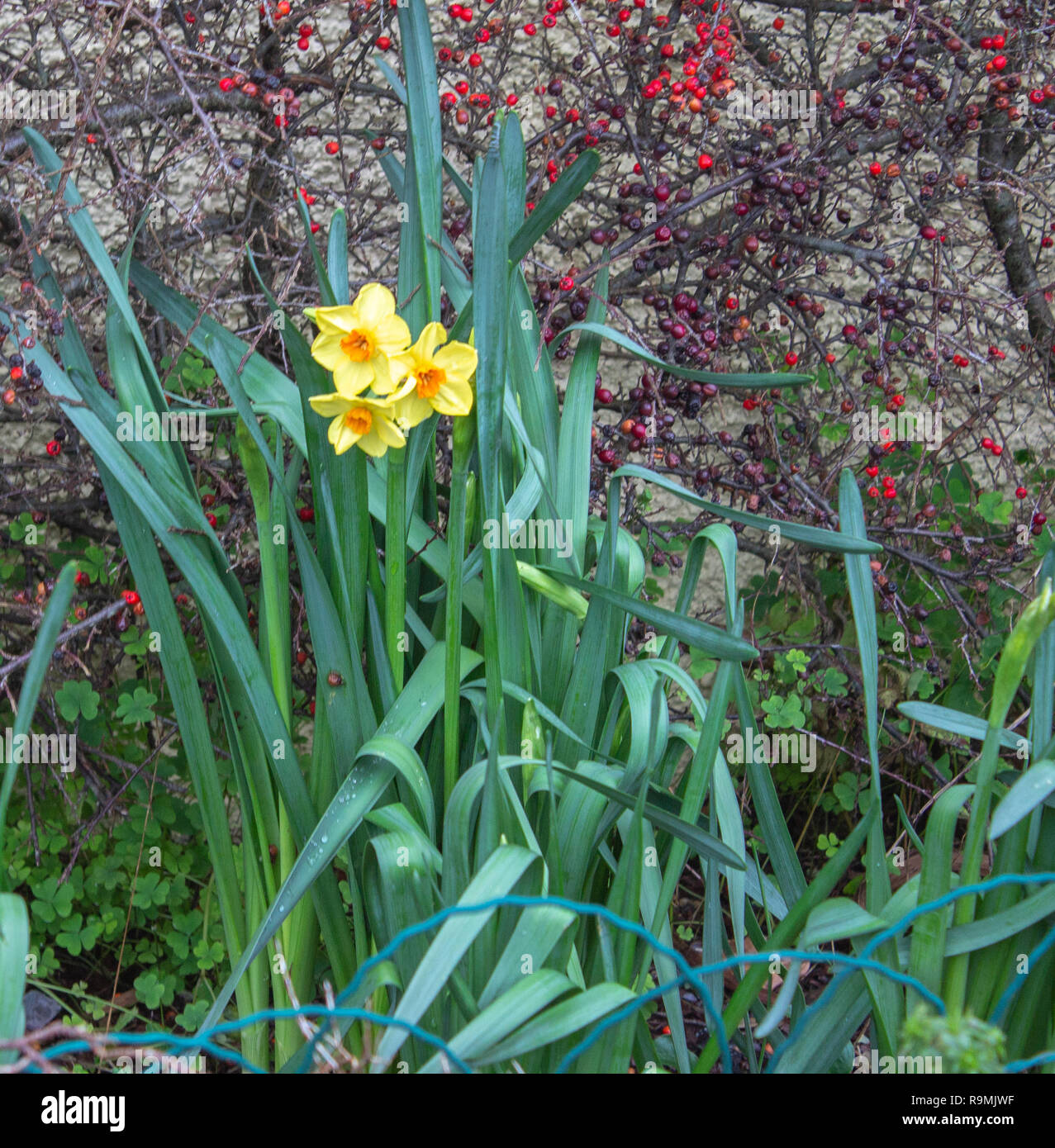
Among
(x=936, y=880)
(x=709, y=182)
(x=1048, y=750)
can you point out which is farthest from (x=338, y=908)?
(x=709, y=182)

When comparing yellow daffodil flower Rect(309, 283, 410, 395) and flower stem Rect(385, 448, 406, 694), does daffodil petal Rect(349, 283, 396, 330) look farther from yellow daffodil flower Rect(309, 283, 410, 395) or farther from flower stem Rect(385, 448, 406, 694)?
flower stem Rect(385, 448, 406, 694)

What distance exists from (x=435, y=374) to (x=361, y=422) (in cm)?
10

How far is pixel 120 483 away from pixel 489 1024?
Answer: 2.49 ft

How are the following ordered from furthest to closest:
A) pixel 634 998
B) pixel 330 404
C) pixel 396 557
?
1. pixel 396 557
2. pixel 330 404
3. pixel 634 998

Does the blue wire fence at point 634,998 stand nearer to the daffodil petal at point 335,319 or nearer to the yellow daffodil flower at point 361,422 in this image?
the yellow daffodil flower at point 361,422

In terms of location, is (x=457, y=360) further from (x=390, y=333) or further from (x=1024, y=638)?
(x=1024, y=638)

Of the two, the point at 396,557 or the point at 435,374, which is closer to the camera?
the point at 435,374

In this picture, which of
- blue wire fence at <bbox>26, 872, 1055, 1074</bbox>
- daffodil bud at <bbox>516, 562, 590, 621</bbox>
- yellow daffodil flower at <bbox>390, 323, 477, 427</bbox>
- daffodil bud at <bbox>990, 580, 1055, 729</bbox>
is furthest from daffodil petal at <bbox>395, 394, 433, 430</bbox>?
daffodil bud at <bbox>990, 580, 1055, 729</bbox>

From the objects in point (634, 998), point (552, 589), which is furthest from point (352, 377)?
point (634, 998)

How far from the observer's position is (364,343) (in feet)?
3.59

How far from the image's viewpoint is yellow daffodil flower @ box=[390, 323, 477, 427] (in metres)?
1.09

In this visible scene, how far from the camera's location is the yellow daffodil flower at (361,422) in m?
1.08
